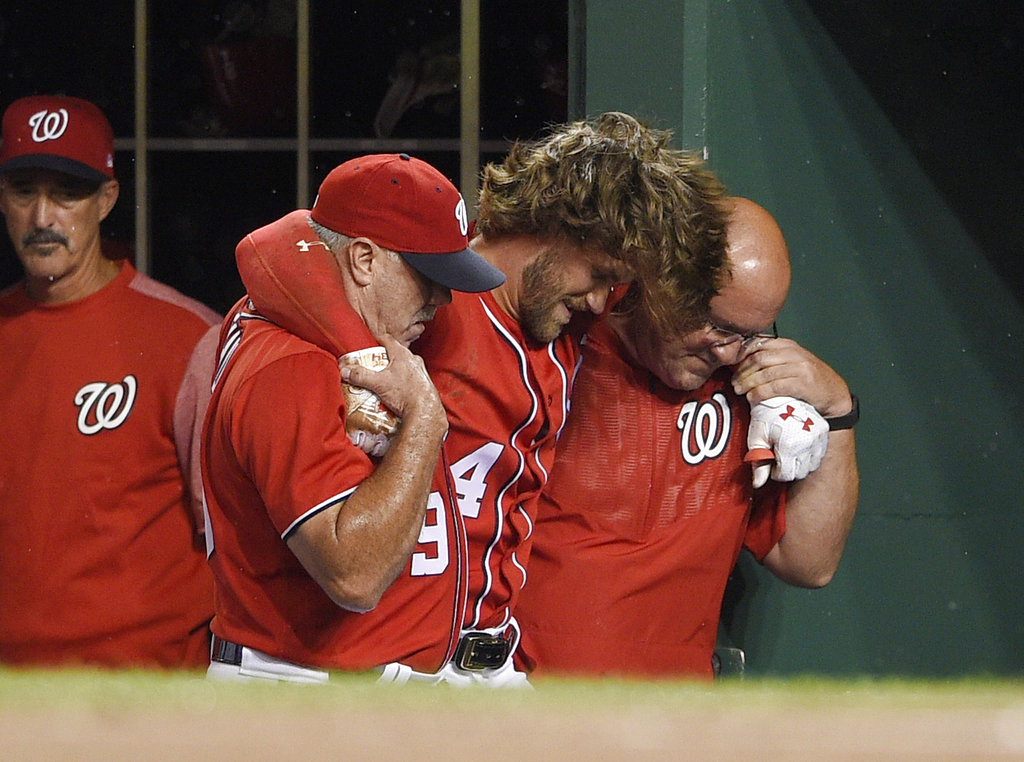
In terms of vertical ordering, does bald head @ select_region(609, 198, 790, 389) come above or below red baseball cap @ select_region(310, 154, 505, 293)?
below

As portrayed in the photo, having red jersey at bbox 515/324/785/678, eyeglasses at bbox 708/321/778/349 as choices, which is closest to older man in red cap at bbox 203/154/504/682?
red jersey at bbox 515/324/785/678

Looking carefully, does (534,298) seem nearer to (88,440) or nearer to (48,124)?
(88,440)

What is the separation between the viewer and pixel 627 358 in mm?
1971

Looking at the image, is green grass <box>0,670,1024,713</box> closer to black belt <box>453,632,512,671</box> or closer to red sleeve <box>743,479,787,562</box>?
black belt <box>453,632,512,671</box>

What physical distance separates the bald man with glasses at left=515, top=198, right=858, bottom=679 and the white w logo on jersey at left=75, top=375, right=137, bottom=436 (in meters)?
0.86

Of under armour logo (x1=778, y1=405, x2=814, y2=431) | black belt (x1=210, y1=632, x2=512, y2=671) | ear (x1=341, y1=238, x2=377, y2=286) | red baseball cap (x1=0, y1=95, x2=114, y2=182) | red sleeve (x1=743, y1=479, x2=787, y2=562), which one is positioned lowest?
black belt (x1=210, y1=632, x2=512, y2=671)

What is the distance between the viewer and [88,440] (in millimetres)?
2266

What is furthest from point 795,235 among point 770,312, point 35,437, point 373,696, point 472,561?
point 373,696

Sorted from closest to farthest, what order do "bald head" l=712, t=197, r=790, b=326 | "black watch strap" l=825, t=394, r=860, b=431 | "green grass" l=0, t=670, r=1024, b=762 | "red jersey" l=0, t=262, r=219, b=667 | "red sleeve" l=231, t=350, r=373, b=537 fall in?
"green grass" l=0, t=670, r=1024, b=762, "red sleeve" l=231, t=350, r=373, b=537, "bald head" l=712, t=197, r=790, b=326, "black watch strap" l=825, t=394, r=860, b=431, "red jersey" l=0, t=262, r=219, b=667

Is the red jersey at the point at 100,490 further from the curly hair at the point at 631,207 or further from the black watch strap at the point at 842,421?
the black watch strap at the point at 842,421

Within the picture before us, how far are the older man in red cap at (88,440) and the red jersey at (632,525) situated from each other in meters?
0.73

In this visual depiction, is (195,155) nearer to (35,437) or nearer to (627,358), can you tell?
(35,437)

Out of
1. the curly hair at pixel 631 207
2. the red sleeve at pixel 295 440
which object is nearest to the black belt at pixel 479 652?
the red sleeve at pixel 295 440

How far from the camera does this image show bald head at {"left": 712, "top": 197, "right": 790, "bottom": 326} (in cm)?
182
